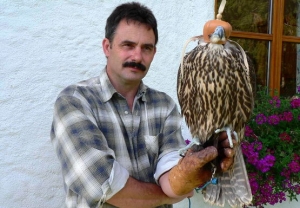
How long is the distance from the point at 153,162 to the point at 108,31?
2.18ft

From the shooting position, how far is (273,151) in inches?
104

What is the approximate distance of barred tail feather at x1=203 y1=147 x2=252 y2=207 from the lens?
1827 mm

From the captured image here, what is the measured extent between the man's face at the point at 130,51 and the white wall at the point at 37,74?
58 centimetres

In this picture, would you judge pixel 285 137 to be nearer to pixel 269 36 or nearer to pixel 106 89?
pixel 269 36

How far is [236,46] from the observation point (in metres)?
1.70

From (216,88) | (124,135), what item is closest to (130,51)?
(124,135)

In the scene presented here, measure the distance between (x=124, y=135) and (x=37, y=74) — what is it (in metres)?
0.81

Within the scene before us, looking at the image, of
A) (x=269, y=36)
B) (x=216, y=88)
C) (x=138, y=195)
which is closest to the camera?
(x=216, y=88)

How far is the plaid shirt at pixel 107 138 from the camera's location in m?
1.70

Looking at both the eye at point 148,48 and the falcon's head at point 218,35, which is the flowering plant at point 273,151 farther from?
the falcon's head at point 218,35

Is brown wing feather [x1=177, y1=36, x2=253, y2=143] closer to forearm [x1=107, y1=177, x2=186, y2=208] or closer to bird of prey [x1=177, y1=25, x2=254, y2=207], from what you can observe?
bird of prey [x1=177, y1=25, x2=254, y2=207]

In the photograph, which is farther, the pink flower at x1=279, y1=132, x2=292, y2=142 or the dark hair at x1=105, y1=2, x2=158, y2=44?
the pink flower at x1=279, y1=132, x2=292, y2=142

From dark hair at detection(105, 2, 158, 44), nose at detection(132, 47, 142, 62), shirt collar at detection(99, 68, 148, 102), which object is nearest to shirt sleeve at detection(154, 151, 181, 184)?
shirt collar at detection(99, 68, 148, 102)

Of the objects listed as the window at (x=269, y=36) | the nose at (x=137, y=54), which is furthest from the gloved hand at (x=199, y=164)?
the window at (x=269, y=36)
